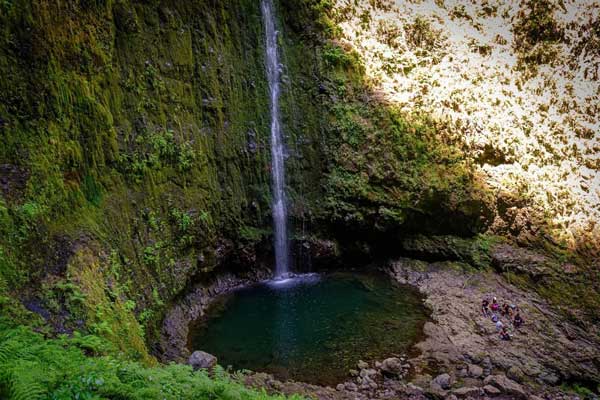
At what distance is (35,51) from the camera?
9.27 metres

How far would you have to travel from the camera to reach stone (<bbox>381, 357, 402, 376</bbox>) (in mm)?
10820

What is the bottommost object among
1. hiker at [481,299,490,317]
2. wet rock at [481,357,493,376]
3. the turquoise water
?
wet rock at [481,357,493,376]

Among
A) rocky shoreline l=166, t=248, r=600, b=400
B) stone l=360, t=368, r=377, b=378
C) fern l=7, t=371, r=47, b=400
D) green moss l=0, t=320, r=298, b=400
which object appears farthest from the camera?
stone l=360, t=368, r=377, b=378

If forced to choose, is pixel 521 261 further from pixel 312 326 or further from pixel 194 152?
pixel 194 152

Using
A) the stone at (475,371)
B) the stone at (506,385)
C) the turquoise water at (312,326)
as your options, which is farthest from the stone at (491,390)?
the turquoise water at (312,326)

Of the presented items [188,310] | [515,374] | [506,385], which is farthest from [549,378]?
[188,310]

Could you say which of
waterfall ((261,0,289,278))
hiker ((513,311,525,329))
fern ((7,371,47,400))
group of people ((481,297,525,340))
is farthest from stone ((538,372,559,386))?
fern ((7,371,47,400))

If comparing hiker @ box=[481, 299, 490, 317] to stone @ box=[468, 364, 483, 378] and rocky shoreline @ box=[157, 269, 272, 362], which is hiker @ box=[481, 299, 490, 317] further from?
rocky shoreline @ box=[157, 269, 272, 362]

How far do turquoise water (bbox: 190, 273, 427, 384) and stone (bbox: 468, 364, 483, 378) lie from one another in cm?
167

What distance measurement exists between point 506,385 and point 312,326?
17.7ft

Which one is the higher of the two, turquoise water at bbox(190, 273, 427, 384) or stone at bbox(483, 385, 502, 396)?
turquoise water at bbox(190, 273, 427, 384)

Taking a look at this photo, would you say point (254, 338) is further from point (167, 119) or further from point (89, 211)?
point (167, 119)

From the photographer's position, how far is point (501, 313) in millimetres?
13758

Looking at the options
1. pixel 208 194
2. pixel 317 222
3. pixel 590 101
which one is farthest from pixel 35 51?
pixel 590 101
